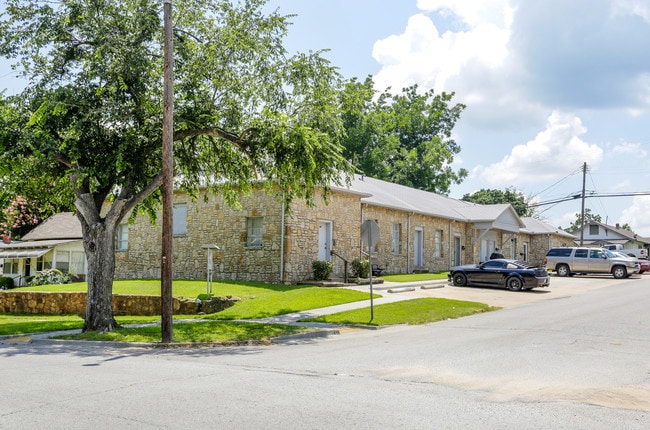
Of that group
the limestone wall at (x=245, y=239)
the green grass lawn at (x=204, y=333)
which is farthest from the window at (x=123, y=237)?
the green grass lawn at (x=204, y=333)

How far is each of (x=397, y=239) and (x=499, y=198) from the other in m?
53.5

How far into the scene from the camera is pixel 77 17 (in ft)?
53.4

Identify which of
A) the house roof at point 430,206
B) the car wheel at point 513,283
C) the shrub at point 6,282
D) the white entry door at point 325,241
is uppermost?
the house roof at point 430,206

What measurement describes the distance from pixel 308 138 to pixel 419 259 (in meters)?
21.5

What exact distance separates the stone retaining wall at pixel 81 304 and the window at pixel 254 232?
5.36 metres

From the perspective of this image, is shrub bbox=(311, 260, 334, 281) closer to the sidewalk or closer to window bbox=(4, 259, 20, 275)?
the sidewalk

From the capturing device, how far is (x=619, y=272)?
37.5m

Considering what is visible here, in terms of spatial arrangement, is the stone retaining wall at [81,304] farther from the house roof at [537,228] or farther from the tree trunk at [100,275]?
the house roof at [537,228]

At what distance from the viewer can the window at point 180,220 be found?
2992 centimetres

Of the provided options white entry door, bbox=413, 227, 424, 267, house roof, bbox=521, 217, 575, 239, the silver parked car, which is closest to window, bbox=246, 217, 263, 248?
white entry door, bbox=413, 227, 424, 267

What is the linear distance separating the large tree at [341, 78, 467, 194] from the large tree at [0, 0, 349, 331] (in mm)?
32197

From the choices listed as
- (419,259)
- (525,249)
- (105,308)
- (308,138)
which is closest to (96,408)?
(105,308)

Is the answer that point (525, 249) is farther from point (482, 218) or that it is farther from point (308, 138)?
point (308, 138)

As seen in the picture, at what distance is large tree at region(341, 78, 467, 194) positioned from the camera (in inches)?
2223
